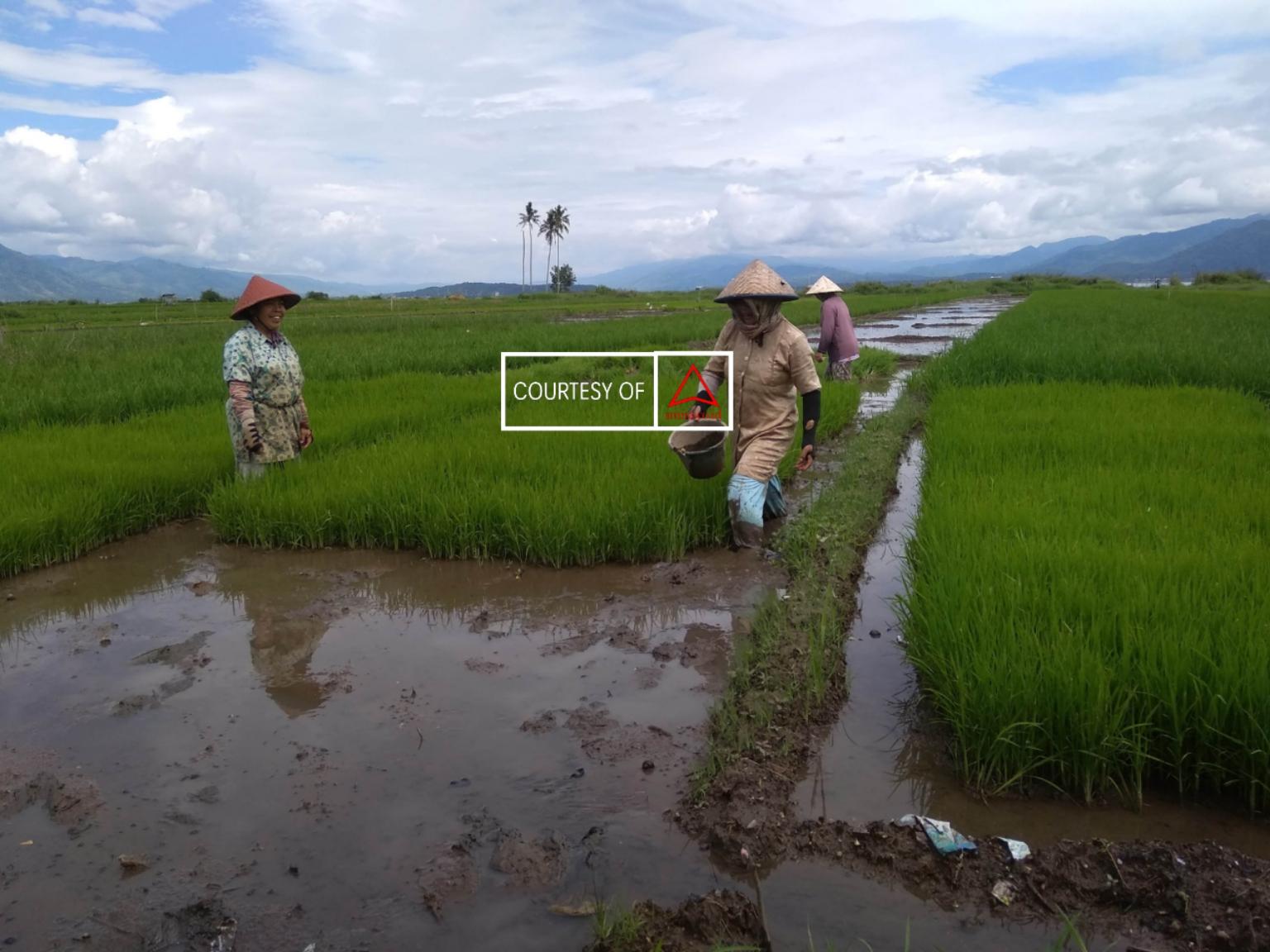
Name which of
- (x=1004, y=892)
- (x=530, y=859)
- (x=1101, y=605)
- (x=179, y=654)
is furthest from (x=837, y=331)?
(x=530, y=859)

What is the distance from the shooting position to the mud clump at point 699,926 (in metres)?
1.69

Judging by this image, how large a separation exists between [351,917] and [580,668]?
1311 mm

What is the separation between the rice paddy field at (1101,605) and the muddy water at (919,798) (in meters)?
0.07

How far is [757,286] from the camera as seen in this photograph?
3.82 m

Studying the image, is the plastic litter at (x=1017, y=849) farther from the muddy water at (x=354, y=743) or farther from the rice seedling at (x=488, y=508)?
the rice seedling at (x=488, y=508)

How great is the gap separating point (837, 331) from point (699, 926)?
6300mm

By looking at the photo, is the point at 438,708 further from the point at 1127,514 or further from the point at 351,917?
the point at 1127,514

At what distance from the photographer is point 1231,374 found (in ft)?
26.6

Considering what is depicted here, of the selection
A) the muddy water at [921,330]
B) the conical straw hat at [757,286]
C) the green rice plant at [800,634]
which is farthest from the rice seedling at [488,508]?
the muddy water at [921,330]

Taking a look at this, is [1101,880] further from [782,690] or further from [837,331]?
[837,331]

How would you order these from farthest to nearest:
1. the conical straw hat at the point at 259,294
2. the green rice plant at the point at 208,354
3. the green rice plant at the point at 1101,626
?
the green rice plant at the point at 208,354
the conical straw hat at the point at 259,294
the green rice plant at the point at 1101,626

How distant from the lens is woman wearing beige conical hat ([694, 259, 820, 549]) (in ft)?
13.0

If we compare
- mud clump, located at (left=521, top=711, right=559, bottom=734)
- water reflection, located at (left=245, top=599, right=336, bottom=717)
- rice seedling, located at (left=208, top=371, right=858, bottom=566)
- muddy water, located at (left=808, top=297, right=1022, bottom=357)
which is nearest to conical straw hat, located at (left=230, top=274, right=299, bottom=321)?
rice seedling, located at (left=208, top=371, right=858, bottom=566)

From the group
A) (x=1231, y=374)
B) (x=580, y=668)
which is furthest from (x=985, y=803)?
(x=1231, y=374)
